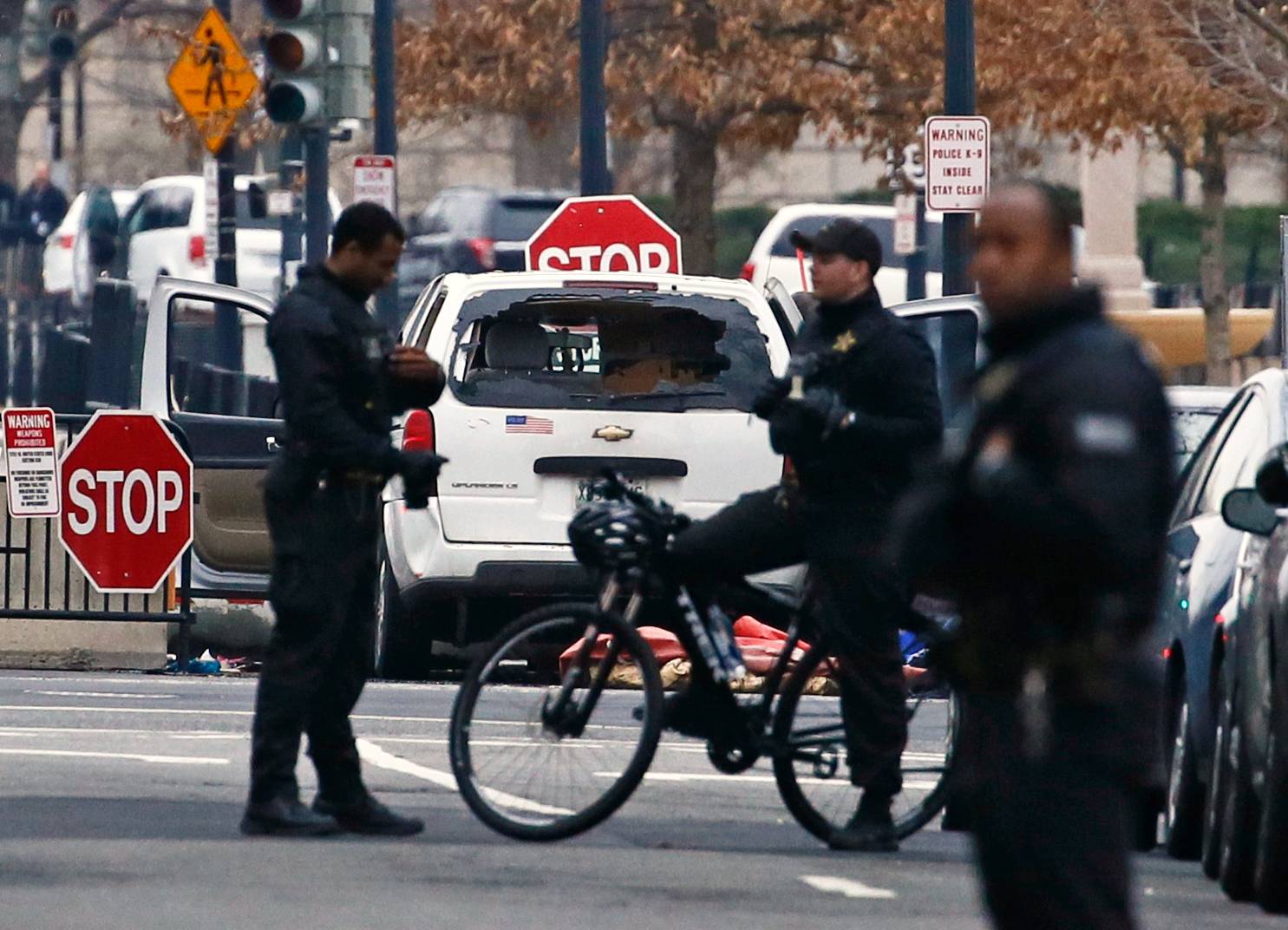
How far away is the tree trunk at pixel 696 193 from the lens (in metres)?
31.4

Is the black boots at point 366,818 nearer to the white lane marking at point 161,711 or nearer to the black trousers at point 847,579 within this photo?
the black trousers at point 847,579

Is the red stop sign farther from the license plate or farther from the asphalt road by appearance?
the asphalt road

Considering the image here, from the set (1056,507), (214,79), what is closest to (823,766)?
(1056,507)

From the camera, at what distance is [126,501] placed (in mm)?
15922

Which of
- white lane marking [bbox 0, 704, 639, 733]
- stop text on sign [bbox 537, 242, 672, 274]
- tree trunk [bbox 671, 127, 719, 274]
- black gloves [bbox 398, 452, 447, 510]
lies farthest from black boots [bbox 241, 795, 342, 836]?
tree trunk [bbox 671, 127, 719, 274]

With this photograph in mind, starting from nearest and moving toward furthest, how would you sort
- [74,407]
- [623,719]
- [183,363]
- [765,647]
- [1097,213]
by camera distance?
[623,719]
[765,647]
[183,363]
[74,407]
[1097,213]

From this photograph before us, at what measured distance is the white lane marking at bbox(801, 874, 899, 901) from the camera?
27.5 feet

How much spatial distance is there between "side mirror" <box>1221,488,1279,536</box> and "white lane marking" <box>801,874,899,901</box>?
1.30 metres

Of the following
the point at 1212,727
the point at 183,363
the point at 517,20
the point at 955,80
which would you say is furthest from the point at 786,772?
the point at 517,20

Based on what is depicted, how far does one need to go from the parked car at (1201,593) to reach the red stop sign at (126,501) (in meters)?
6.70

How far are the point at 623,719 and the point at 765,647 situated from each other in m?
1.93

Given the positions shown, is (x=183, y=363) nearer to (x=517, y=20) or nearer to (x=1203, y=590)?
(x=1203, y=590)

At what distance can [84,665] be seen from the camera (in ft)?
54.2

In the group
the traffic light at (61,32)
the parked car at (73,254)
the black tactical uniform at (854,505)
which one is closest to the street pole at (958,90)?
the black tactical uniform at (854,505)
